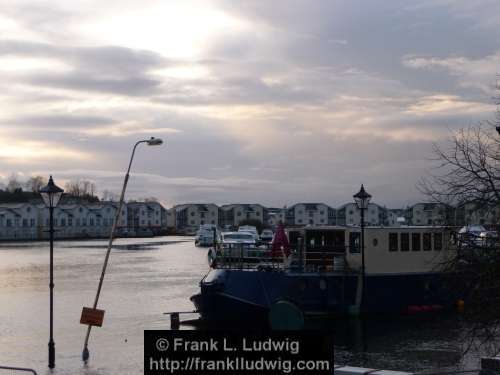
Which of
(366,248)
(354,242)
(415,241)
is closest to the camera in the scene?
(366,248)

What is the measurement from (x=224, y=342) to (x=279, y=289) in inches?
975

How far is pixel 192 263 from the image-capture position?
93.8 metres

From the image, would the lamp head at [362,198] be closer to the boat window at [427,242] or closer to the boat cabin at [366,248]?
the boat cabin at [366,248]

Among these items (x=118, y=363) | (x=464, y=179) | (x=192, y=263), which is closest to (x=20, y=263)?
(x=192, y=263)

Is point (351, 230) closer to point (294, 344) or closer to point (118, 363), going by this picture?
point (118, 363)

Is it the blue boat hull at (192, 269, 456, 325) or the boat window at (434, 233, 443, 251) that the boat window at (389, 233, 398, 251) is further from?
the boat window at (434, 233, 443, 251)

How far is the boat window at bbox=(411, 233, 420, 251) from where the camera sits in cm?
4203

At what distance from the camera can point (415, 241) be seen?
42.2 meters

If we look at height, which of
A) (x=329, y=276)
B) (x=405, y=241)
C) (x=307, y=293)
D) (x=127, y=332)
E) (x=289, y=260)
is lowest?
(x=127, y=332)

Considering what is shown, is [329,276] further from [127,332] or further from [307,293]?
[127,332]

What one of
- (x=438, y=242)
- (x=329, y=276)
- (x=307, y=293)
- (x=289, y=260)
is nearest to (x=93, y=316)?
(x=289, y=260)

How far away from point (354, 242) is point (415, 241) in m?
3.83

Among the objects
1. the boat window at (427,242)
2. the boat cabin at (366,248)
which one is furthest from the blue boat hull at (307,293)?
the boat window at (427,242)

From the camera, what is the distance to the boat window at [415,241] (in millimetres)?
42031
